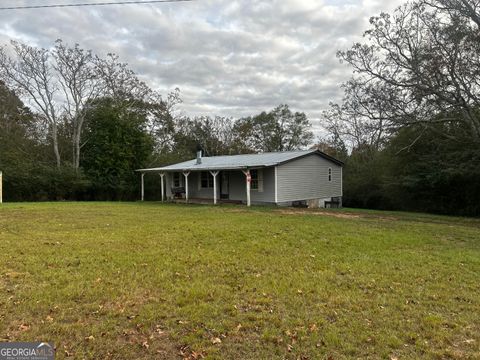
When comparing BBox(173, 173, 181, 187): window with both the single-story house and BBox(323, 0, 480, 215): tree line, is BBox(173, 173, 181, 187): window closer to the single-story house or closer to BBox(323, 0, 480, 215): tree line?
the single-story house

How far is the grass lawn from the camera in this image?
3.51 metres

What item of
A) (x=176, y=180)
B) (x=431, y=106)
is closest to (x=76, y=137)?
(x=176, y=180)

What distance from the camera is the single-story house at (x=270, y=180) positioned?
20.2 m

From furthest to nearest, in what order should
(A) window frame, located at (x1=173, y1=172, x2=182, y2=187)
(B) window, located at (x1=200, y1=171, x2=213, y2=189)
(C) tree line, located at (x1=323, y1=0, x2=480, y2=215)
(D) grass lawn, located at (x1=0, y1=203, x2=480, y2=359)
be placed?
(A) window frame, located at (x1=173, y1=172, x2=182, y2=187), (B) window, located at (x1=200, y1=171, x2=213, y2=189), (C) tree line, located at (x1=323, y1=0, x2=480, y2=215), (D) grass lawn, located at (x1=0, y1=203, x2=480, y2=359)

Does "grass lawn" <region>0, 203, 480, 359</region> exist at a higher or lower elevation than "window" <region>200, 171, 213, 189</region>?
lower

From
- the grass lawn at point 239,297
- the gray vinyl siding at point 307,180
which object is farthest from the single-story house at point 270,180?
the grass lawn at point 239,297

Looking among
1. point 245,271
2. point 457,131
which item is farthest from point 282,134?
point 245,271

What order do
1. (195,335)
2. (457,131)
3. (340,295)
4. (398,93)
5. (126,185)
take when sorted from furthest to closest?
(126,185)
(457,131)
(398,93)
(340,295)
(195,335)

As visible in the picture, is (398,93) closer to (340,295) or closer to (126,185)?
(340,295)

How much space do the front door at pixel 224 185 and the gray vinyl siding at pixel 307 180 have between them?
4.10 meters

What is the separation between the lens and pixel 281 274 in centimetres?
575

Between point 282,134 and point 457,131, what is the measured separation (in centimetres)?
2807

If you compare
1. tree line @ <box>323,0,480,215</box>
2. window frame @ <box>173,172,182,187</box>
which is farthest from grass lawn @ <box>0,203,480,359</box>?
window frame @ <box>173,172,182,187</box>

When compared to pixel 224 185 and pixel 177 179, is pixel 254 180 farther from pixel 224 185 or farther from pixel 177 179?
pixel 177 179
